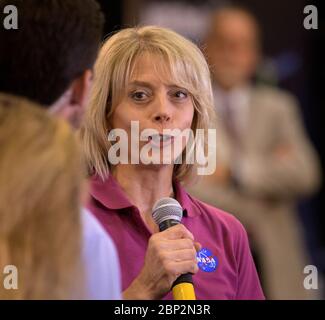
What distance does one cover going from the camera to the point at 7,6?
137 centimetres

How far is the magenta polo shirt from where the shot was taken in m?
1.37

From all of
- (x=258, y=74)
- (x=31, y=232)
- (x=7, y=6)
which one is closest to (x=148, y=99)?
(x=7, y=6)

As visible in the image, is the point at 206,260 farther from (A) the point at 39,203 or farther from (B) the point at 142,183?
(A) the point at 39,203

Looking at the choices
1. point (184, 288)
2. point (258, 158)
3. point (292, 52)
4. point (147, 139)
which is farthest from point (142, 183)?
point (292, 52)

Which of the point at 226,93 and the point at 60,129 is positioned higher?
the point at 226,93

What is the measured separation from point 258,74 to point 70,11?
5.54 feet

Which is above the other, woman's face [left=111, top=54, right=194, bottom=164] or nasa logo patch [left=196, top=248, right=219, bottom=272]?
woman's face [left=111, top=54, right=194, bottom=164]

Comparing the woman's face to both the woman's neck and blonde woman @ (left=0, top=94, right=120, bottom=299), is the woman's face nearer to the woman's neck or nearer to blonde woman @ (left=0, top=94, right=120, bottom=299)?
the woman's neck

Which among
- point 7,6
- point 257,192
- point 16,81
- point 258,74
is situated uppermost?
point 258,74

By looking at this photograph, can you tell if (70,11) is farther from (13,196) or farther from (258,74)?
(258,74)

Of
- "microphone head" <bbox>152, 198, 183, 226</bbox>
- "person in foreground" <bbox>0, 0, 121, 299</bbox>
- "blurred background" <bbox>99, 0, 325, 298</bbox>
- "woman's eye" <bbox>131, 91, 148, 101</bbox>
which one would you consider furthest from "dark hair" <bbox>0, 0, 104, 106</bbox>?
"blurred background" <bbox>99, 0, 325, 298</bbox>

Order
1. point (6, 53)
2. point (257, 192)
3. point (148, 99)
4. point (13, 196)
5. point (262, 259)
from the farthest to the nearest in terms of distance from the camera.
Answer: point (257, 192) → point (262, 259) → point (148, 99) → point (6, 53) → point (13, 196)

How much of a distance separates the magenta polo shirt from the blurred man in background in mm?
756

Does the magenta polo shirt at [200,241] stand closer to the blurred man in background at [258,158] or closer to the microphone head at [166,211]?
the microphone head at [166,211]
